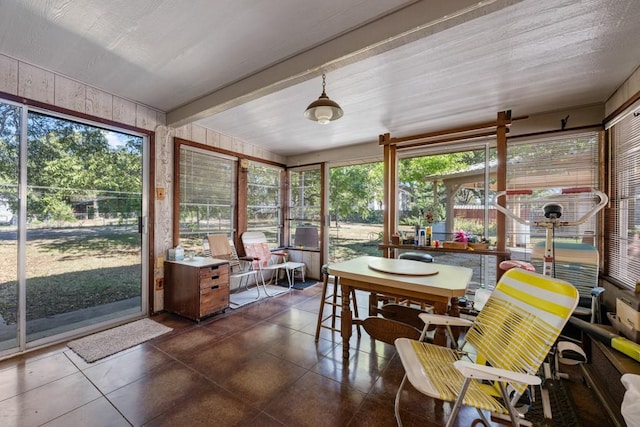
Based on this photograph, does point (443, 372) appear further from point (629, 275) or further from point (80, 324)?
point (80, 324)

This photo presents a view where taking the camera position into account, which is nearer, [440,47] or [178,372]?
[440,47]

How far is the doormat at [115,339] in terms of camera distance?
7.97ft

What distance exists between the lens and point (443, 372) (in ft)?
4.89

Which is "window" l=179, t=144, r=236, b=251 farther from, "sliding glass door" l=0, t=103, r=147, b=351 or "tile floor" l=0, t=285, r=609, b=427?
"tile floor" l=0, t=285, r=609, b=427

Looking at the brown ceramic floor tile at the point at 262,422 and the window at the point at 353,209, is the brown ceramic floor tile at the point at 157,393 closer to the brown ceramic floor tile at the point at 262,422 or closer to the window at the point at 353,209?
the brown ceramic floor tile at the point at 262,422

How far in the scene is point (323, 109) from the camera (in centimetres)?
218

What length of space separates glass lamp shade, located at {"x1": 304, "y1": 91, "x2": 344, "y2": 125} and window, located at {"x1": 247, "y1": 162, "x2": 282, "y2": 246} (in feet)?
9.49

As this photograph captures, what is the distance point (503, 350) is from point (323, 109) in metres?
2.03

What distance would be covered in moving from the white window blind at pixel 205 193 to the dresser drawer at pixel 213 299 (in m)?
→ 0.98

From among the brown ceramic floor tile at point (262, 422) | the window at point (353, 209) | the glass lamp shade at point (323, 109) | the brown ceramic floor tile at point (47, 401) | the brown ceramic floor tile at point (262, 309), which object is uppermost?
the glass lamp shade at point (323, 109)

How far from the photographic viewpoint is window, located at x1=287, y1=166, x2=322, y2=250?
5298 millimetres

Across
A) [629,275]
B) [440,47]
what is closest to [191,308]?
[440,47]

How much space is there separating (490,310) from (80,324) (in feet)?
12.8

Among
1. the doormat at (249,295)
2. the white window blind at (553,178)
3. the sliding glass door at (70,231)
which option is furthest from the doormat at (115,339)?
the white window blind at (553,178)
